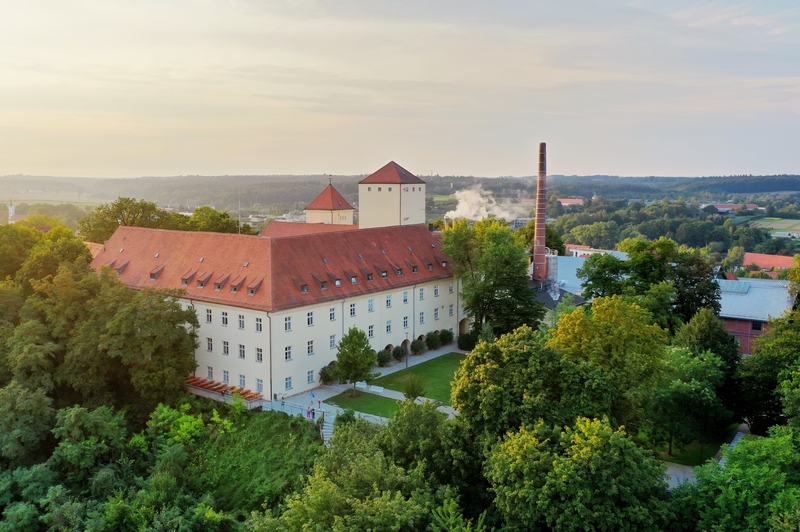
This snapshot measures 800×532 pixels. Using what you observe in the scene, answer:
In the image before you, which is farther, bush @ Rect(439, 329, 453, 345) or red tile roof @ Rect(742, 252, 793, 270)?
red tile roof @ Rect(742, 252, 793, 270)

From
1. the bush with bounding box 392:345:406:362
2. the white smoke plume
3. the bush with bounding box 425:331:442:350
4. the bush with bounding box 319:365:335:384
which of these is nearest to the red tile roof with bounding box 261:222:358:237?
the bush with bounding box 425:331:442:350

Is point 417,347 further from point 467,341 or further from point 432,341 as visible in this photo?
point 467,341

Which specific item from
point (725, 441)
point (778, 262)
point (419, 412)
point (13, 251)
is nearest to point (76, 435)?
point (419, 412)

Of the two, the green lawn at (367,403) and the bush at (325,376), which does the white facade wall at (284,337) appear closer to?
the bush at (325,376)

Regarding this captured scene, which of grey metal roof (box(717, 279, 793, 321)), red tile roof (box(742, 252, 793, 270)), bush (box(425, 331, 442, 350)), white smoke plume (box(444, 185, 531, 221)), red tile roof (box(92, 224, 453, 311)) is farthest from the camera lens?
white smoke plume (box(444, 185, 531, 221))

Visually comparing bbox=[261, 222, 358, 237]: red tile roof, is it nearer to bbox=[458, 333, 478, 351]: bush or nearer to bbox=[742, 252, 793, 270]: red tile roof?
bbox=[458, 333, 478, 351]: bush

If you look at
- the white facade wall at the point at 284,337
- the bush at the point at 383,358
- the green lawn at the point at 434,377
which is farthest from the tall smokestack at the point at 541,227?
the bush at the point at 383,358

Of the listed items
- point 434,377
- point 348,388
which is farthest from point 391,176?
point 348,388
